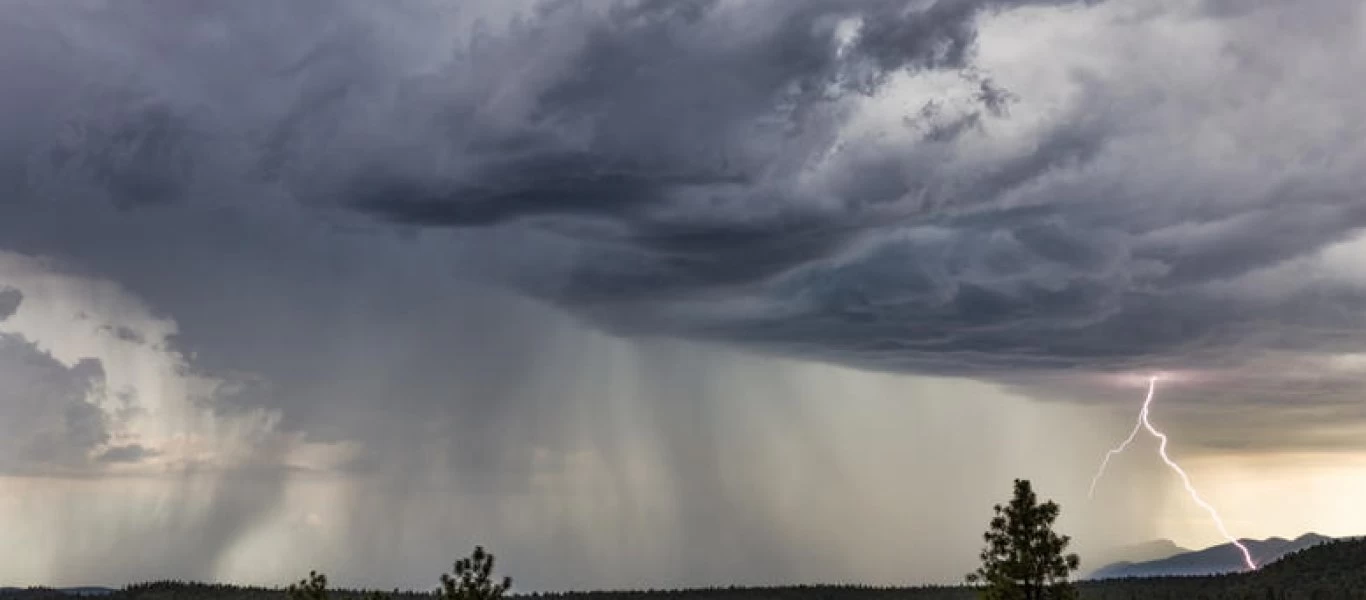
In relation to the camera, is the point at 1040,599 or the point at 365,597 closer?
the point at 1040,599

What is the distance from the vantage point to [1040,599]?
213ft

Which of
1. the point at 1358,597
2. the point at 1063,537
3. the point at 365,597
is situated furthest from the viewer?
the point at 1358,597

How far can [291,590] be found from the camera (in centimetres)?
7531

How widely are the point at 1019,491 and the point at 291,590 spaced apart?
143ft

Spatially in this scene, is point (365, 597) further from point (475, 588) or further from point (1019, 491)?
point (1019, 491)

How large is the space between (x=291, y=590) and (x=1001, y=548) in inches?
1664

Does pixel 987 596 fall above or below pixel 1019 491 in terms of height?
below

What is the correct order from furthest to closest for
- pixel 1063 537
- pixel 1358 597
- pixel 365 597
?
pixel 1358 597
pixel 365 597
pixel 1063 537

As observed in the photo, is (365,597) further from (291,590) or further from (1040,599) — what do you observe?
(1040,599)

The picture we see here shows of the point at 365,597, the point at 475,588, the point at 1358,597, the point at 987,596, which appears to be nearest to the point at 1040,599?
the point at 987,596

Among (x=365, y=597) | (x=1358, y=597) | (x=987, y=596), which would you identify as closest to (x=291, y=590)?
(x=365, y=597)

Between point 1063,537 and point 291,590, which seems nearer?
point 1063,537

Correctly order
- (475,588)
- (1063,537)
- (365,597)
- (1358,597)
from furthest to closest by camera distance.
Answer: (1358,597) → (365,597) → (475,588) → (1063,537)

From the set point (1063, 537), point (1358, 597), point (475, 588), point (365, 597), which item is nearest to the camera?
point (1063, 537)
